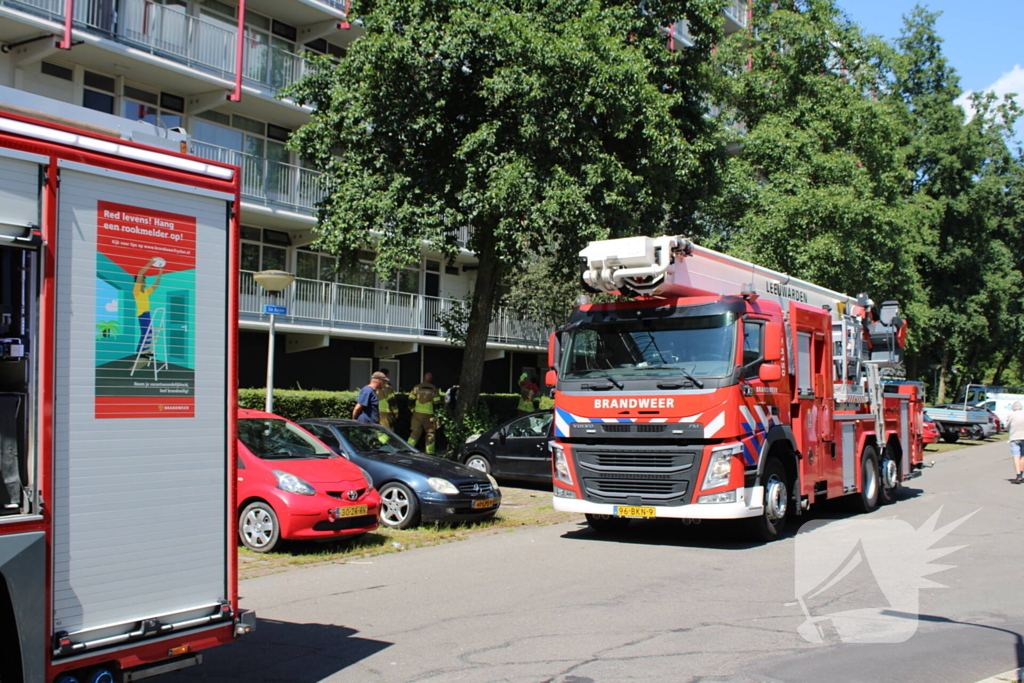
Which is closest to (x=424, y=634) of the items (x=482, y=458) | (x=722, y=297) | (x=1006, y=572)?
(x=722, y=297)

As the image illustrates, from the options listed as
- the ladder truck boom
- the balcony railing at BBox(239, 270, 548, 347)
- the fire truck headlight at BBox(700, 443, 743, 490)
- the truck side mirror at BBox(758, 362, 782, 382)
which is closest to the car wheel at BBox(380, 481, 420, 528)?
the ladder truck boom

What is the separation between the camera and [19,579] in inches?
158

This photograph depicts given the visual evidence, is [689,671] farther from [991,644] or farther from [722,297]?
[722,297]

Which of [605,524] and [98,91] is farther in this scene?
[98,91]

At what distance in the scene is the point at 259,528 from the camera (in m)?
9.63

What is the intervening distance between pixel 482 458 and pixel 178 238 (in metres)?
12.3

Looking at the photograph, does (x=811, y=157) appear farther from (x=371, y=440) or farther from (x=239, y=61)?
(x=371, y=440)

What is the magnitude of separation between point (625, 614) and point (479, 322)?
1212 cm

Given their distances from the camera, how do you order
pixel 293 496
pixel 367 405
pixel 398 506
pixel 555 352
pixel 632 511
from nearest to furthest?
pixel 293 496 → pixel 632 511 → pixel 555 352 → pixel 398 506 → pixel 367 405

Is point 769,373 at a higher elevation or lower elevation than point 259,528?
higher

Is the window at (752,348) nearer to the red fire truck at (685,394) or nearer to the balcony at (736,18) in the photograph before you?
the red fire truck at (685,394)

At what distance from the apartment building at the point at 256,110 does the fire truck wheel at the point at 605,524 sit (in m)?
9.12

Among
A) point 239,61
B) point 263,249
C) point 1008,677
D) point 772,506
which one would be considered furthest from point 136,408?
point 263,249

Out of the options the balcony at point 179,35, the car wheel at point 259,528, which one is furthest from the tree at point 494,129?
the car wheel at point 259,528
